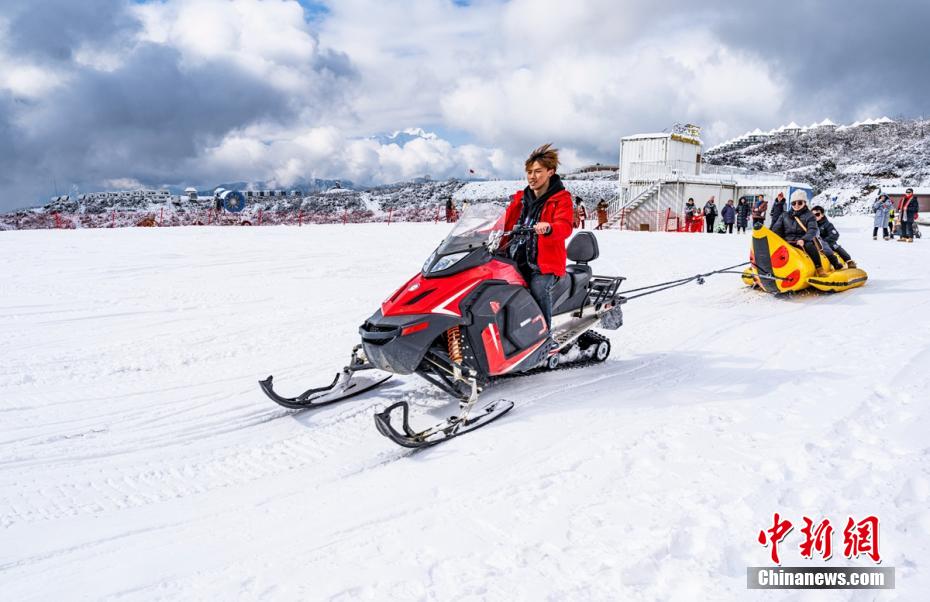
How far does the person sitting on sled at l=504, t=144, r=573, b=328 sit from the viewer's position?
4457 mm

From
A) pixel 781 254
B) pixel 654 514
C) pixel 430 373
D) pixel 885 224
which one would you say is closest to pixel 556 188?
pixel 430 373

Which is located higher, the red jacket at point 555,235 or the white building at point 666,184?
the white building at point 666,184

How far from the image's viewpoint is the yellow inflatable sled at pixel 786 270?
841cm

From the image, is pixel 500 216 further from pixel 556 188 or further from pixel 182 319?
pixel 182 319

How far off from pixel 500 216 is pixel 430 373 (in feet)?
4.27

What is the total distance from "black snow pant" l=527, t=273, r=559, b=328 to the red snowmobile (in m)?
0.10

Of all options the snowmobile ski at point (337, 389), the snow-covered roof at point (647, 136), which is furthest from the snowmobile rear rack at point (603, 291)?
the snow-covered roof at point (647, 136)

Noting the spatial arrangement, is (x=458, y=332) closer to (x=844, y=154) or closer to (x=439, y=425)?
(x=439, y=425)

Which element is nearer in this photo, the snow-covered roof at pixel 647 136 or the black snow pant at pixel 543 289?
the black snow pant at pixel 543 289

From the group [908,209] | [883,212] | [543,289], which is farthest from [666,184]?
[543,289]

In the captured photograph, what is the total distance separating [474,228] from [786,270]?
6.31 metres

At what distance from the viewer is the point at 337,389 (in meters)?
4.51

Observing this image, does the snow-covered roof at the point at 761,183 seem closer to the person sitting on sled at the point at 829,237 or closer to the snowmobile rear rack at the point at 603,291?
the person sitting on sled at the point at 829,237

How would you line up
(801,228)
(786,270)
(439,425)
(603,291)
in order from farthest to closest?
1. (801,228)
2. (786,270)
3. (603,291)
4. (439,425)
